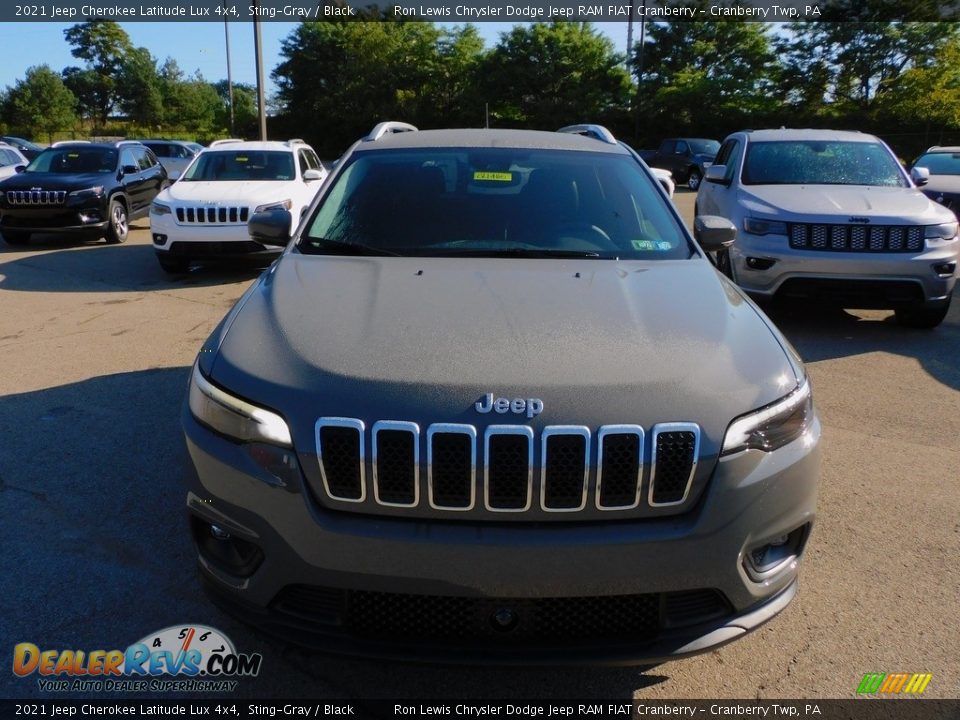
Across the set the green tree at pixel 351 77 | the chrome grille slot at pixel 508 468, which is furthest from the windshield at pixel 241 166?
the green tree at pixel 351 77

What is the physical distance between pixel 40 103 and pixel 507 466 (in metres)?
72.8

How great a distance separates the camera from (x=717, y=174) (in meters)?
8.73

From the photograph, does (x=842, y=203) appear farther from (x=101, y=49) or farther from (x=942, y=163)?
(x=101, y=49)

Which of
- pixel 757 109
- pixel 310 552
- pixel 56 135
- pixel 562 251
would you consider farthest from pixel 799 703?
pixel 56 135

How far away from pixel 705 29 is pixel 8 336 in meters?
42.7

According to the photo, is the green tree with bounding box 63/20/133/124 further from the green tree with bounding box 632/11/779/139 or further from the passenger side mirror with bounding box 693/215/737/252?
the passenger side mirror with bounding box 693/215/737/252

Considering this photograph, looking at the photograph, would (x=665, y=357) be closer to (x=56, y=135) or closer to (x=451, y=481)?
(x=451, y=481)

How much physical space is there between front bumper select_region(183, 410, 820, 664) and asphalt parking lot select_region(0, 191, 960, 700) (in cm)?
14

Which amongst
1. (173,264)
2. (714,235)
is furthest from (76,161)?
(714,235)

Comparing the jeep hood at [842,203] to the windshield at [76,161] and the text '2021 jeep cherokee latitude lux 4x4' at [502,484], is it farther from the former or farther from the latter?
the windshield at [76,161]

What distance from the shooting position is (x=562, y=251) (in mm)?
3387

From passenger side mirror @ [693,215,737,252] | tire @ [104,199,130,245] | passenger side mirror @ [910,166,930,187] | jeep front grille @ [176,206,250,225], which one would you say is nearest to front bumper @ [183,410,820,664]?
passenger side mirror @ [693,215,737,252]

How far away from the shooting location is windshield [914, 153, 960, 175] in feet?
42.6

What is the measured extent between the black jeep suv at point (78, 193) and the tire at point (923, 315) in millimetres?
10826
